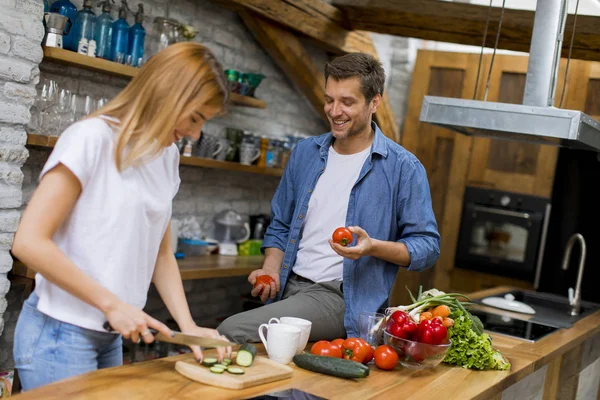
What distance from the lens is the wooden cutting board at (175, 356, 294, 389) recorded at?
6.51 ft

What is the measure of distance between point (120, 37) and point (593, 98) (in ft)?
12.9

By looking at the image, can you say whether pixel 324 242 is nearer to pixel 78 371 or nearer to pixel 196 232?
pixel 78 371

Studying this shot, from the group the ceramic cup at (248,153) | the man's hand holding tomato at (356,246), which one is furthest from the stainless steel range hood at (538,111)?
the ceramic cup at (248,153)

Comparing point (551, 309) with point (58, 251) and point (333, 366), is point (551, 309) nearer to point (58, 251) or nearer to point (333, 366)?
point (333, 366)

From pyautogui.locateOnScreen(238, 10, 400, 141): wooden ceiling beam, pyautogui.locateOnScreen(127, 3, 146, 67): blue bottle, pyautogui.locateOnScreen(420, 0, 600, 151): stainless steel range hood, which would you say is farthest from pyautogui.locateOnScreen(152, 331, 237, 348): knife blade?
Answer: pyautogui.locateOnScreen(238, 10, 400, 141): wooden ceiling beam

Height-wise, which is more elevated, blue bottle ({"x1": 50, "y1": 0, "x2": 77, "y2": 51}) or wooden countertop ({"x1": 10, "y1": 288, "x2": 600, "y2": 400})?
blue bottle ({"x1": 50, "y1": 0, "x2": 77, "y2": 51})

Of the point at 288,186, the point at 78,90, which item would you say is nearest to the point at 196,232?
the point at 78,90

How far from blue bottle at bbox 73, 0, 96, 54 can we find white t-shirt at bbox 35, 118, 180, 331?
2.36m

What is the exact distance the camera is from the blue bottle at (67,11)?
3.90 meters

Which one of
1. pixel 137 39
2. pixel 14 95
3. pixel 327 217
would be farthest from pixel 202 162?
pixel 327 217

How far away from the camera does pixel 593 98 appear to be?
6.20m

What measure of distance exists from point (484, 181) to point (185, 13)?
3.04 meters

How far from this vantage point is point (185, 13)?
16.3 feet

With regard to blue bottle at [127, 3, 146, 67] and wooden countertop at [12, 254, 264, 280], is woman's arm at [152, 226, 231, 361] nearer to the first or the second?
wooden countertop at [12, 254, 264, 280]
